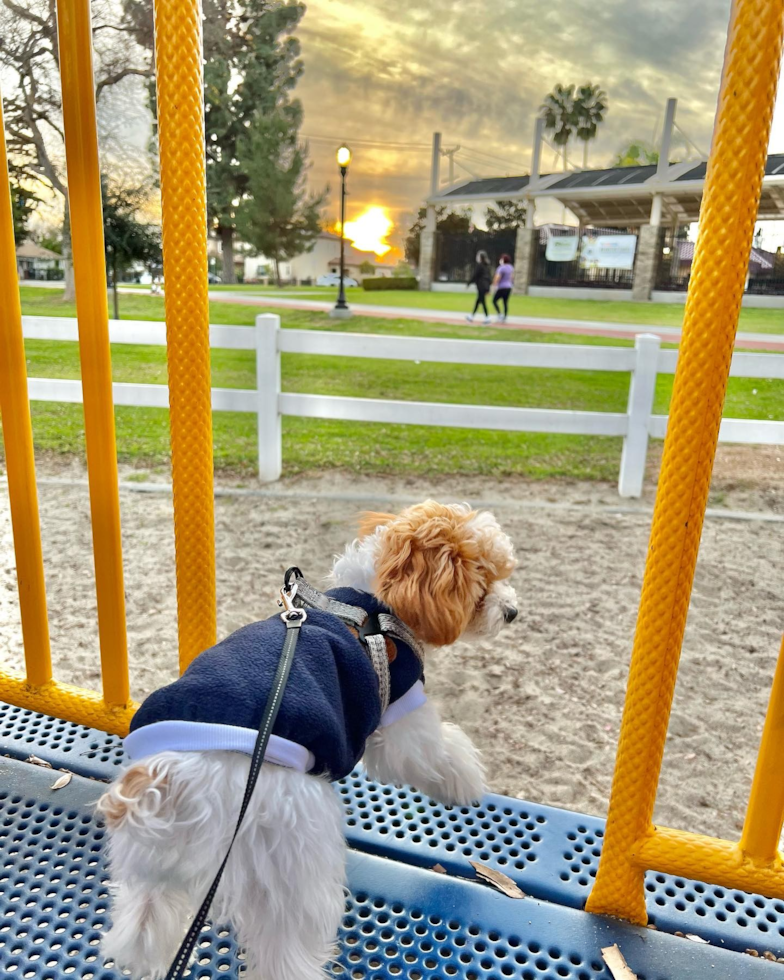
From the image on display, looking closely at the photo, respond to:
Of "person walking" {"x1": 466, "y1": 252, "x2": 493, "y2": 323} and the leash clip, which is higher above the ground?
"person walking" {"x1": 466, "y1": 252, "x2": 493, "y2": 323}

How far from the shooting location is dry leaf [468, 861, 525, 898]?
1.48 m

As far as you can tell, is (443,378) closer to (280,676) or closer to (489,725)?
(489,725)

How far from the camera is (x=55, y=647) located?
3.31 m

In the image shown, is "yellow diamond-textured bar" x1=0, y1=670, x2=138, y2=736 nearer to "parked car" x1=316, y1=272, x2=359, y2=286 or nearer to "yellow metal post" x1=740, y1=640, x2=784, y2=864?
"yellow metal post" x1=740, y1=640, x2=784, y2=864

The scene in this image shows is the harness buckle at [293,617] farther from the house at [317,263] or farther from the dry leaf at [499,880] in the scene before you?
the house at [317,263]

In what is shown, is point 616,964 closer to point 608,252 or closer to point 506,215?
point 608,252

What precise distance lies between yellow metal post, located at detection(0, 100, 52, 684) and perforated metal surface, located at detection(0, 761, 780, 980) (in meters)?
0.46

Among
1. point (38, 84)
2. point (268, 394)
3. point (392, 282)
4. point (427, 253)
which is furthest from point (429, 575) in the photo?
point (427, 253)

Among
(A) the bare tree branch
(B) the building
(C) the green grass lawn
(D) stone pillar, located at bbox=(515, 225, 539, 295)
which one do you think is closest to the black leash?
(A) the bare tree branch

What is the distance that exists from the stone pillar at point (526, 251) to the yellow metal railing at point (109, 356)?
72.7ft

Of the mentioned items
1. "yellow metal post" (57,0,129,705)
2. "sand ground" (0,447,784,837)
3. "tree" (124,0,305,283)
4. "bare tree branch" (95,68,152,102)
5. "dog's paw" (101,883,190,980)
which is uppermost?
"tree" (124,0,305,283)

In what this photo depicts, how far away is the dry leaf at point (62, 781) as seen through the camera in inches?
68.4

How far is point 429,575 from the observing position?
1577 millimetres

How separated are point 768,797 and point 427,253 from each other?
23905 mm
